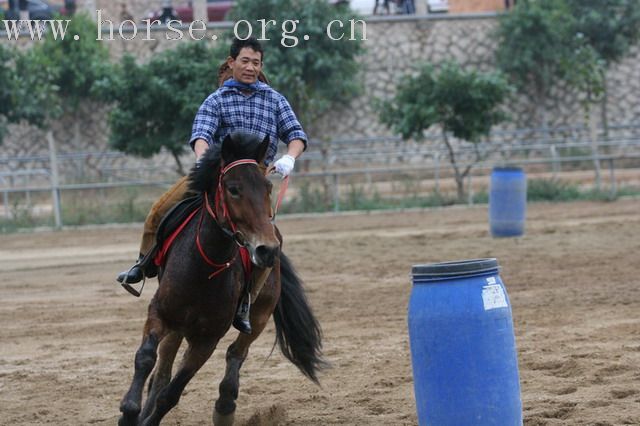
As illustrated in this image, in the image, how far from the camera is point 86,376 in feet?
29.8

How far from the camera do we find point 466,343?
5.78 metres

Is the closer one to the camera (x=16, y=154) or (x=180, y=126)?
(x=180, y=126)

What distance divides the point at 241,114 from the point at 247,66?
347 mm

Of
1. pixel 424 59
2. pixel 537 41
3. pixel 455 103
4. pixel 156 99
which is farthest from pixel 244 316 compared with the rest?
pixel 424 59

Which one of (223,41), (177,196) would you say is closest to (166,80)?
(223,41)

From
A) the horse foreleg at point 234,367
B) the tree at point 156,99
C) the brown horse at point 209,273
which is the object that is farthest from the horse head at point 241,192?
the tree at point 156,99

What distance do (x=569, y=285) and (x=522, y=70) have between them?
2128 centimetres

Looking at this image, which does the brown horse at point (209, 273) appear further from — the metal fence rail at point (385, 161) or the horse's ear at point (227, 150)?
the metal fence rail at point (385, 161)

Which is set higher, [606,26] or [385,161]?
[606,26]

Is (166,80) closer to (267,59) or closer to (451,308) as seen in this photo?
(267,59)

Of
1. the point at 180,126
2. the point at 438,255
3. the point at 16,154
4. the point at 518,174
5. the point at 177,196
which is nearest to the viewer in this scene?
the point at 177,196

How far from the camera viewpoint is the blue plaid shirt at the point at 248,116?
7586 mm

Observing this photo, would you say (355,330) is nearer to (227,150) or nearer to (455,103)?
(227,150)

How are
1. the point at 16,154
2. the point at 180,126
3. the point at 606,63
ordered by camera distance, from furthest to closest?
the point at 606,63
the point at 16,154
the point at 180,126
